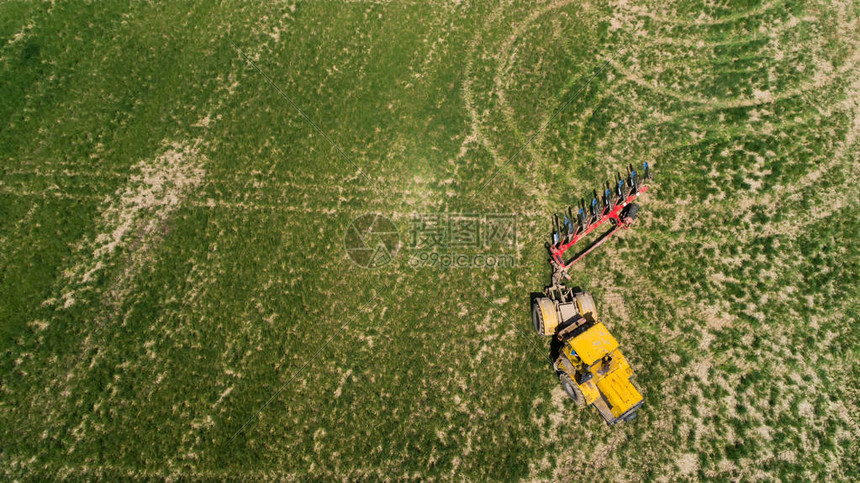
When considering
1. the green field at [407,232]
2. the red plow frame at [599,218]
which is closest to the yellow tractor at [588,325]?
the red plow frame at [599,218]

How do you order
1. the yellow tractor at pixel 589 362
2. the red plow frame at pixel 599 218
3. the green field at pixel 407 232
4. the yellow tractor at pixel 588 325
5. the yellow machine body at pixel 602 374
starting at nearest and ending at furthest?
the yellow machine body at pixel 602 374, the yellow tractor at pixel 589 362, the yellow tractor at pixel 588 325, the green field at pixel 407 232, the red plow frame at pixel 599 218

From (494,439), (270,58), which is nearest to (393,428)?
(494,439)

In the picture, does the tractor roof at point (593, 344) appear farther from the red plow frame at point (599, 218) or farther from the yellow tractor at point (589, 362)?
the red plow frame at point (599, 218)

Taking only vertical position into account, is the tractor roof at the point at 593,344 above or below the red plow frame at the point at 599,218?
below

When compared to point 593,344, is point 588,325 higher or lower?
lower

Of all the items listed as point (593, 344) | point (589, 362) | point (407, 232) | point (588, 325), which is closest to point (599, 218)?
point (588, 325)

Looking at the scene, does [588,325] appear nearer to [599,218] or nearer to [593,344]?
[593,344]

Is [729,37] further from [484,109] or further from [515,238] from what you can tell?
[515,238]
